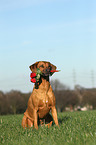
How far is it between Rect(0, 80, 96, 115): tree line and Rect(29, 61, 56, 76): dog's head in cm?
3294

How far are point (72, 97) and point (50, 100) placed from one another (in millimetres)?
42810

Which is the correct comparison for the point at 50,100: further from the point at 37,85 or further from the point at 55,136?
the point at 55,136

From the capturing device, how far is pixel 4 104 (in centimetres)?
4062

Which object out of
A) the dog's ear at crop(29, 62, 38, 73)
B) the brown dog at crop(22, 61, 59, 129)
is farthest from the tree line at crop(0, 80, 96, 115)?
the dog's ear at crop(29, 62, 38, 73)

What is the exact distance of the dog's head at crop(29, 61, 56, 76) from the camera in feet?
22.1

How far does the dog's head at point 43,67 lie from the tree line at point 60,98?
108ft

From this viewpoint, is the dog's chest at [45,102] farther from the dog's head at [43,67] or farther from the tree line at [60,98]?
the tree line at [60,98]

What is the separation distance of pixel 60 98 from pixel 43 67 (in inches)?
1651

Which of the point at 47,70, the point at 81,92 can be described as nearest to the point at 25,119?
the point at 47,70

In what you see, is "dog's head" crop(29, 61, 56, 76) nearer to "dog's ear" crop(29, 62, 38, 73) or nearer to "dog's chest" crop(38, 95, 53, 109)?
"dog's ear" crop(29, 62, 38, 73)

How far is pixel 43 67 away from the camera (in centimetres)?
680

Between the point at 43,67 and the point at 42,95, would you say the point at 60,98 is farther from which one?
the point at 43,67

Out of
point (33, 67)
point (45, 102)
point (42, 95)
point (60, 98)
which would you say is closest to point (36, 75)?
point (33, 67)

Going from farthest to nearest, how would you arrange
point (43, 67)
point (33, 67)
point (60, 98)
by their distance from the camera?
point (60, 98) < point (33, 67) < point (43, 67)
